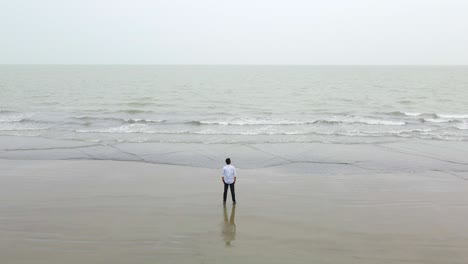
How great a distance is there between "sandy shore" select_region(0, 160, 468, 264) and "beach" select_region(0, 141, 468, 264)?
0.03 meters

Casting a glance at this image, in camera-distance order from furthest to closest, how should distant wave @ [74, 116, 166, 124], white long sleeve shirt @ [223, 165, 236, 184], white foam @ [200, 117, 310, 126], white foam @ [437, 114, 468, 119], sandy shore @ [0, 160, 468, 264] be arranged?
white foam @ [437, 114, 468, 119], distant wave @ [74, 116, 166, 124], white foam @ [200, 117, 310, 126], white long sleeve shirt @ [223, 165, 236, 184], sandy shore @ [0, 160, 468, 264]

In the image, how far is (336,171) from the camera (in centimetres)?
1511

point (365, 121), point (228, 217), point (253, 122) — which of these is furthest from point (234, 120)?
point (228, 217)

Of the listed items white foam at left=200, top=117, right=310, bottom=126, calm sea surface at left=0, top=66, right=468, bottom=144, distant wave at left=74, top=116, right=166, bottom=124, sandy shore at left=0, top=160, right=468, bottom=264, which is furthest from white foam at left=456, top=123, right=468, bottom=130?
distant wave at left=74, top=116, right=166, bottom=124

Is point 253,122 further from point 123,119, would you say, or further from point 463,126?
point 463,126

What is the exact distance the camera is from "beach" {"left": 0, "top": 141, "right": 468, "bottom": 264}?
27.1 ft

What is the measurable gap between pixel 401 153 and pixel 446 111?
20.0 metres

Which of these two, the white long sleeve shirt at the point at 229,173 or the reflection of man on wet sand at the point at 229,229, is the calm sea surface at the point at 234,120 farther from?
the reflection of man on wet sand at the point at 229,229

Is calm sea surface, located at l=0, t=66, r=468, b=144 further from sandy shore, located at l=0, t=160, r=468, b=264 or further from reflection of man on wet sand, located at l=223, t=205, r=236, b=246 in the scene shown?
reflection of man on wet sand, located at l=223, t=205, r=236, b=246

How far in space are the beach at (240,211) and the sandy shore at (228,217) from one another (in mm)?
31

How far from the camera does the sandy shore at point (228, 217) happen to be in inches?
323

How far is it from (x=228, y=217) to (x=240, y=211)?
553 mm

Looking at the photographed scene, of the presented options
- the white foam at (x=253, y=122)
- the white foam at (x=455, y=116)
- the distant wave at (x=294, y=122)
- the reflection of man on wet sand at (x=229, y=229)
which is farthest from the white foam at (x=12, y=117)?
the white foam at (x=455, y=116)

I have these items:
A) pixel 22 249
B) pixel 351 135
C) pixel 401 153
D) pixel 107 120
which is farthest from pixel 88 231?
pixel 107 120
